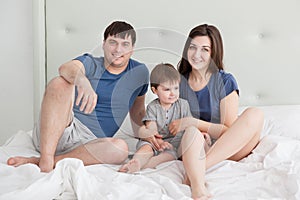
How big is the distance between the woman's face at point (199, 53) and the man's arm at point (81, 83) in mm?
353

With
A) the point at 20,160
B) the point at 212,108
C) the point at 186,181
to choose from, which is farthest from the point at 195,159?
the point at 20,160

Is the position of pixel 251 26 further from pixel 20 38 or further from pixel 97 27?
pixel 20 38

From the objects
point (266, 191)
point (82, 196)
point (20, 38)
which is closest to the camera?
point (82, 196)

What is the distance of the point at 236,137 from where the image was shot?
1438mm

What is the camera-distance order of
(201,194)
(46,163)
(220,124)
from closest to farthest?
1. (201,194)
2. (46,163)
3. (220,124)

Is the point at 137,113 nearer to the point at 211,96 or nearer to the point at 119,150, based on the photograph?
the point at 119,150

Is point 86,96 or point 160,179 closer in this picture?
point 160,179

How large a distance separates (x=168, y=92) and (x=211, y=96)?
198 mm

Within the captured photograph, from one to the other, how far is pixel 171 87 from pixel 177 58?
0.43ft

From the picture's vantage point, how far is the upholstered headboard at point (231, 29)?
2082 mm

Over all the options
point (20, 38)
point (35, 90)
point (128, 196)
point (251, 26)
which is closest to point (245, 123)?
point (128, 196)

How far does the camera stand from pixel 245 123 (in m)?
1.45

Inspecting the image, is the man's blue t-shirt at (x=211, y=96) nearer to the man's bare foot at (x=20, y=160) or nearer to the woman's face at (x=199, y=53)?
the woman's face at (x=199, y=53)

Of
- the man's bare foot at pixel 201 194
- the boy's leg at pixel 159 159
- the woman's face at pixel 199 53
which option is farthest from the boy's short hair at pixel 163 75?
the man's bare foot at pixel 201 194
